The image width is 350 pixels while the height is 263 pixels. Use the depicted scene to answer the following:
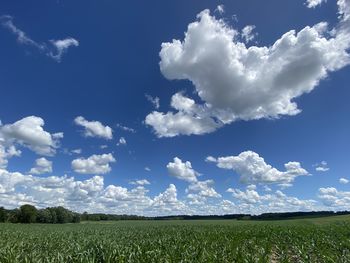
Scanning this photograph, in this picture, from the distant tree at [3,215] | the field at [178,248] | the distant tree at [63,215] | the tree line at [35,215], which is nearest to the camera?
the field at [178,248]

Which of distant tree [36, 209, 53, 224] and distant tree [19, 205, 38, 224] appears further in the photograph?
distant tree [36, 209, 53, 224]

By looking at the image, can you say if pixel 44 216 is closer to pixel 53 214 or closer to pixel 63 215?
pixel 53 214

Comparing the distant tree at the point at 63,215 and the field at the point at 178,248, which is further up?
the distant tree at the point at 63,215

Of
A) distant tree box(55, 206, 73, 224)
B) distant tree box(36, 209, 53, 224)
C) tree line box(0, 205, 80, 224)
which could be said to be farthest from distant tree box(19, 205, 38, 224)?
distant tree box(55, 206, 73, 224)

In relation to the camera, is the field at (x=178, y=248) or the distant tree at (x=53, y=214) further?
the distant tree at (x=53, y=214)

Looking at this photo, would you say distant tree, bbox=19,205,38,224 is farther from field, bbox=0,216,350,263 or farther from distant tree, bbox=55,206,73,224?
field, bbox=0,216,350,263

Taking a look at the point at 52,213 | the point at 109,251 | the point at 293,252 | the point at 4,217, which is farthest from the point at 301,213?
the point at 109,251

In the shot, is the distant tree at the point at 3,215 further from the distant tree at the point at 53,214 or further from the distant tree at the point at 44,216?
the distant tree at the point at 53,214

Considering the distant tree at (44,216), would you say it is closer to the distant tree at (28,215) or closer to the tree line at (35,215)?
the tree line at (35,215)

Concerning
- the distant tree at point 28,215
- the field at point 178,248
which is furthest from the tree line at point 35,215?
the field at point 178,248

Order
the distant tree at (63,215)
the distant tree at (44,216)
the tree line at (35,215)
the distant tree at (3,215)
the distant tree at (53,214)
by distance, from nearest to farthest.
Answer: the distant tree at (3,215), the distant tree at (44,216), the tree line at (35,215), the distant tree at (53,214), the distant tree at (63,215)

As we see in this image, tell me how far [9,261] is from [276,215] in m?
154

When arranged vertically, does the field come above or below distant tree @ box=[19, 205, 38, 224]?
below

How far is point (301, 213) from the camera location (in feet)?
500
